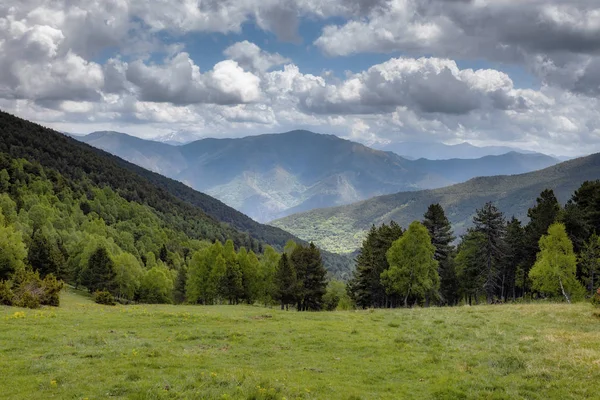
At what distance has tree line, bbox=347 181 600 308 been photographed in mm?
53838

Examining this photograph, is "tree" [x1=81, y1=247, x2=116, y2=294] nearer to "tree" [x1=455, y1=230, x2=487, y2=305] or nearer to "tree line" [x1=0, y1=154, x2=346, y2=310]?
"tree line" [x1=0, y1=154, x2=346, y2=310]

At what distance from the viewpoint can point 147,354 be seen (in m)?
21.0

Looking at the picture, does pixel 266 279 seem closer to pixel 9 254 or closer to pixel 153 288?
pixel 153 288

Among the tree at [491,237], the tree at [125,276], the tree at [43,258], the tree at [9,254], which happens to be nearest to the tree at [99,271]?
the tree at [125,276]

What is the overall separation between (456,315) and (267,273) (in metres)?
51.1

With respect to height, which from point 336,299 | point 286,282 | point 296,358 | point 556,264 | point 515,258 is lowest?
point 336,299

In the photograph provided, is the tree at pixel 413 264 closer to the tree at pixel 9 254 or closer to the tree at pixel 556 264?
the tree at pixel 556 264

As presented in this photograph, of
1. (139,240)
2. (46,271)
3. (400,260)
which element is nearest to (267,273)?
(400,260)

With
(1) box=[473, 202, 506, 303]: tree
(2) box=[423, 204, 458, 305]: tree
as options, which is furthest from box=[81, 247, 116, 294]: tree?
(1) box=[473, 202, 506, 303]: tree

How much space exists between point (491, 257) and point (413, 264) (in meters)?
13.2

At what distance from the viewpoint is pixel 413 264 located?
5869cm

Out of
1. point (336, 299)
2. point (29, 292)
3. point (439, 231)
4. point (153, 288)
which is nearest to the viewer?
point (29, 292)

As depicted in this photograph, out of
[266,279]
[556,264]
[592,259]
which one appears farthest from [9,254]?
[592,259]

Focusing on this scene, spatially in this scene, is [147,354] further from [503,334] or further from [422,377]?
[503,334]
